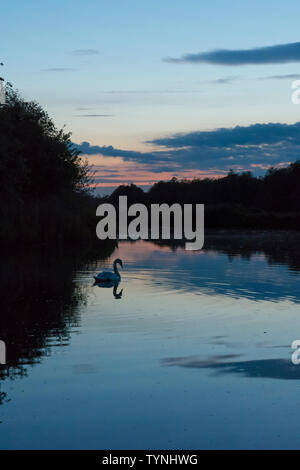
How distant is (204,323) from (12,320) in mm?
3903

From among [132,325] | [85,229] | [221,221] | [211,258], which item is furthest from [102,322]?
[221,221]

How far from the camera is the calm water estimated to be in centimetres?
684

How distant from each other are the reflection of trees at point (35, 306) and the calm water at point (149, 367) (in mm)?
33

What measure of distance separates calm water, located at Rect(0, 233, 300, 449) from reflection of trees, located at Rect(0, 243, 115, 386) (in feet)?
0.11

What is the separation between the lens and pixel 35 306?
15219 millimetres

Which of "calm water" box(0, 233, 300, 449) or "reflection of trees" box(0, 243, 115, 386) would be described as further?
"reflection of trees" box(0, 243, 115, 386)

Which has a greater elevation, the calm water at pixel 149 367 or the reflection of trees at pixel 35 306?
the reflection of trees at pixel 35 306

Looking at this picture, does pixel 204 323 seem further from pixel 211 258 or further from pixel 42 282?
pixel 211 258

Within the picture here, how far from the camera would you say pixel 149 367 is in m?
9.52

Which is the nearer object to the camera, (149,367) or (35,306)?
(149,367)

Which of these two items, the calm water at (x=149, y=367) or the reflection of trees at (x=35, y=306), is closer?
the calm water at (x=149, y=367)

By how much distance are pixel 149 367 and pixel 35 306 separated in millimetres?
6284

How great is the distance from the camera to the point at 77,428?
694 centimetres

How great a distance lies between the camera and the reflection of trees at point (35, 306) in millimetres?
10586
